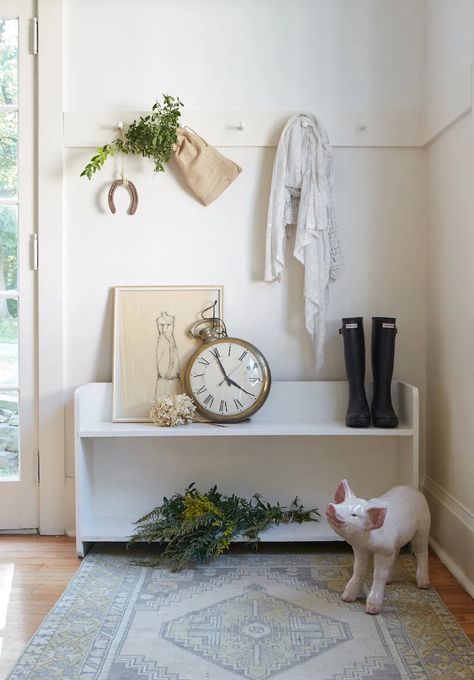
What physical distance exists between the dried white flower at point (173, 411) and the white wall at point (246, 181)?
37 cm

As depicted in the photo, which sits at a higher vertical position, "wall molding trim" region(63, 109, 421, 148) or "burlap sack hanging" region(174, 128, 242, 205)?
"wall molding trim" region(63, 109, 421, 148)

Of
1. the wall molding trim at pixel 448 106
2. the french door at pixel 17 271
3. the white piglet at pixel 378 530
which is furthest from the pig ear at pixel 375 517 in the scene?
the french door at pixel 17 271

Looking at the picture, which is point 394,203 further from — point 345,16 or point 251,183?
point 345,16

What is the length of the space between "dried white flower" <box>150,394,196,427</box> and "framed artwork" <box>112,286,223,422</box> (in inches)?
5.5

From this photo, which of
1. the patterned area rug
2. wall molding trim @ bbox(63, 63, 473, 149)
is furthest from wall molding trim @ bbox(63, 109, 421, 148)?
the patterned area rug

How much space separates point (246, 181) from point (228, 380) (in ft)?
2.83

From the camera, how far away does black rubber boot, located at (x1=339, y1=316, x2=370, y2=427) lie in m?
2.65

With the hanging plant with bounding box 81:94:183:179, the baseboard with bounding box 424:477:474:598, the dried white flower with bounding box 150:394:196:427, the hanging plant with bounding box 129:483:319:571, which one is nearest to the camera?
the baseboard with bounding box 424:477:474:598

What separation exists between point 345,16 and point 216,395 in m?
1.70

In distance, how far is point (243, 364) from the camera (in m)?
2.71

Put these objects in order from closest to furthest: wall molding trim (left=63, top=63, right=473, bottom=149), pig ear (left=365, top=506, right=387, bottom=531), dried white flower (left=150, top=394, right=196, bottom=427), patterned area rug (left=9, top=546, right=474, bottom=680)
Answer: patterned area rug (left=9, top=546, right=474, bottom=680), pig ear (left=365, top=506, right=387, bottom=531), dried white flower (left=150, top=394, right=196, bottom=427), wall molding trim (left=63, top=63, right=473, bottom=149)

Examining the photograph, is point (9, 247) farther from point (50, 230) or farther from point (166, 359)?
point (166, 359)

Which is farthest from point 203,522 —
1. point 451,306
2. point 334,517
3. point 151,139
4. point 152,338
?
point 151,139

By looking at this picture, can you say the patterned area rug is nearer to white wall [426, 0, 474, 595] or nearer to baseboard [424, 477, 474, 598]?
baseboard [424, 477, 474, 598]
